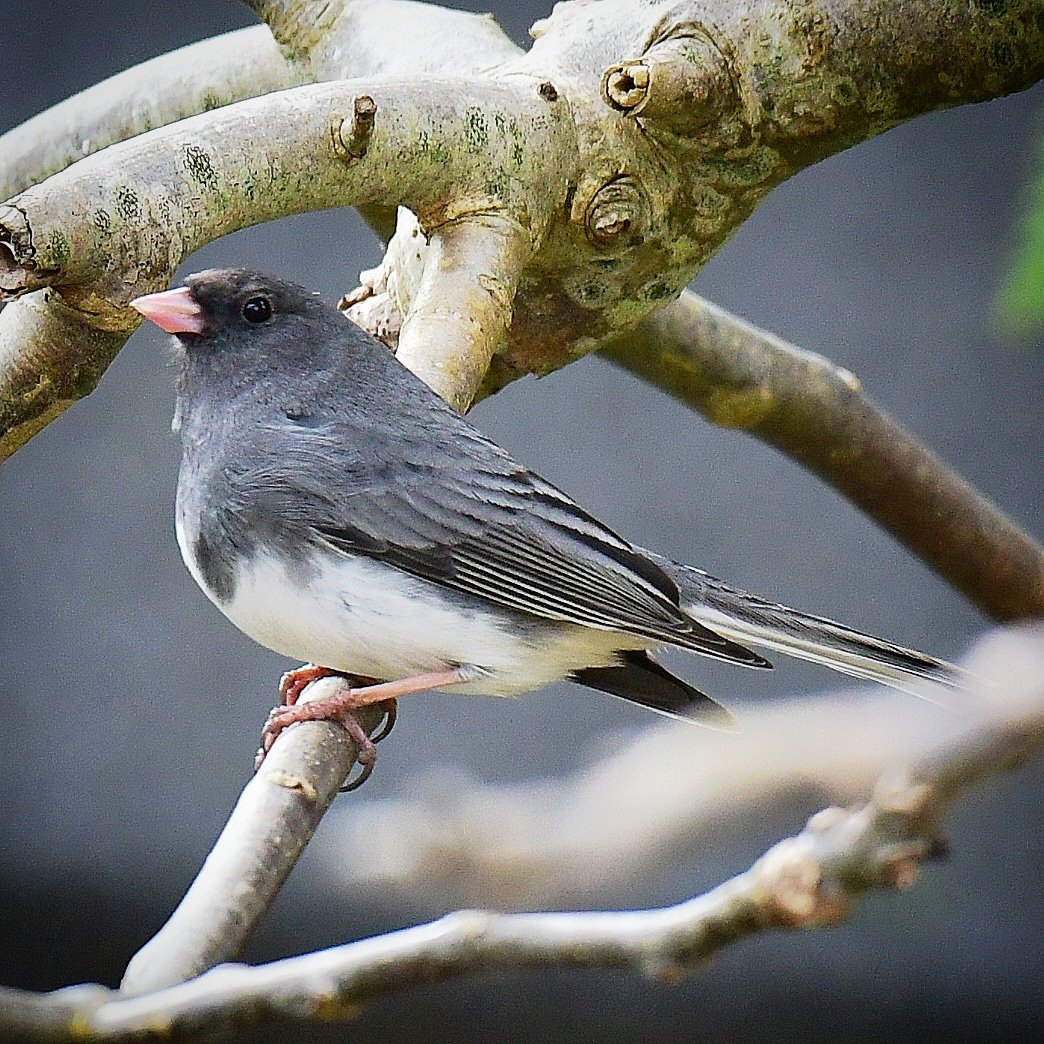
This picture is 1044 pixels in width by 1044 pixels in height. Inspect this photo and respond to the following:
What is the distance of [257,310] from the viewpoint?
1280 millimetres

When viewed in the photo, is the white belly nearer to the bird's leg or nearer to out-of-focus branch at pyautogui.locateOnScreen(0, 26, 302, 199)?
the bird's leg

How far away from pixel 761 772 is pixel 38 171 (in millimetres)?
1471

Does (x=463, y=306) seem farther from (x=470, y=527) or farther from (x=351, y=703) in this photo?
(x=351, y=703)

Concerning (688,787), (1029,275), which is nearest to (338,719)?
(1029,275)

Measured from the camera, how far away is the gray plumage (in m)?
1.13

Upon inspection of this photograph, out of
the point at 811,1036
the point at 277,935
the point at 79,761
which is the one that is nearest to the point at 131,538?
the point at 79,761

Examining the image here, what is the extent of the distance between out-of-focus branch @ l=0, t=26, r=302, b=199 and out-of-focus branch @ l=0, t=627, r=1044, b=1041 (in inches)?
→ 50.9

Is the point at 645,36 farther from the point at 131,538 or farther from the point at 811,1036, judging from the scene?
the point at 811,1036

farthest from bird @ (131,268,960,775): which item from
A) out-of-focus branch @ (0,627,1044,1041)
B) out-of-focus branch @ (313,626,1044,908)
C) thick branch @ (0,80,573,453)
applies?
out-of-focus branch @ (313,626,1044,908)

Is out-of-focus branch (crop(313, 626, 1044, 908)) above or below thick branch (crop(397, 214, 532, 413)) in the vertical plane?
below

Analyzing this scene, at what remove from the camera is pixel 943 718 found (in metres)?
0.27

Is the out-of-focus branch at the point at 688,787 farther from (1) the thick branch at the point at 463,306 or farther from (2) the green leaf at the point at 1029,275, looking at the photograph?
(1) the thick branch at the point at 463,306

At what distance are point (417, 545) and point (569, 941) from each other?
2.54 feet

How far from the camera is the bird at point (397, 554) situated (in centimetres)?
113
